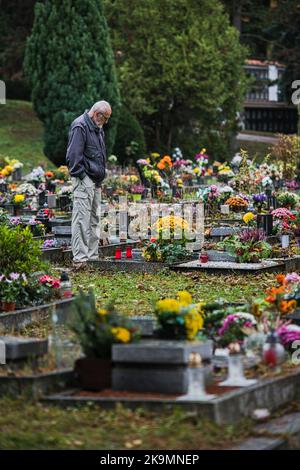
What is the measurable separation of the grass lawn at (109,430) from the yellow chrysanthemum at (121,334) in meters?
0.53

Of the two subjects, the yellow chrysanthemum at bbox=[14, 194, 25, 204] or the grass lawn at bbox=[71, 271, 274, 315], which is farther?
the yellow chrysanthemum at bbox=[14, 194, 25, 204]

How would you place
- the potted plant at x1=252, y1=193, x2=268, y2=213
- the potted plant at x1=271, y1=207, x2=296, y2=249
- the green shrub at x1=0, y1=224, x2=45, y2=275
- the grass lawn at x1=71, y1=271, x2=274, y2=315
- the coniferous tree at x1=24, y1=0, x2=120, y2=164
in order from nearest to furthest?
the green shrub at x1=0, y1=224, x2=45, y2=275 → the grass lawn at x1=71, y1=271, x2=274, y2=315 → the potted plant at x1=271, y1=207, x2=296, y2=249 → the potted plant at x1=252, y1=193, x2=268, y2=213 → the coniferous tree at x1=24, y1=0, x2=120, y2=164

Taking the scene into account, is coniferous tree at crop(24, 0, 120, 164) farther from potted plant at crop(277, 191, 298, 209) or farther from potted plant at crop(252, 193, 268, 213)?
potted plant at crop(252, 193, 268, 213)

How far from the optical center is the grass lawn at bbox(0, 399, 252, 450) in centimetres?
813

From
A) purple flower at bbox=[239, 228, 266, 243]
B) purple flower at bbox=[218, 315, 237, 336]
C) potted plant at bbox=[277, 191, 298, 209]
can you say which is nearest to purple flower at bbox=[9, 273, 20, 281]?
purple flower at bbox=[218, 315, 237, 336]

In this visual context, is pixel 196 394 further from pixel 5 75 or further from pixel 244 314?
pixel 5 75

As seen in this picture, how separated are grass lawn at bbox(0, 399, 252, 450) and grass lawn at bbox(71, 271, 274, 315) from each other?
436cm

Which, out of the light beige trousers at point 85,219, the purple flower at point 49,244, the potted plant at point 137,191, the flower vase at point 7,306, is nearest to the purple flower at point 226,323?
the flower vase at point 7,306

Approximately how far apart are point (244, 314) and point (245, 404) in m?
1.69

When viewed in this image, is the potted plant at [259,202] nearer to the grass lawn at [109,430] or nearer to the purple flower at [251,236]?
the purple flower at [251,236]

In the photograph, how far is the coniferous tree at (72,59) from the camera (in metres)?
41.6

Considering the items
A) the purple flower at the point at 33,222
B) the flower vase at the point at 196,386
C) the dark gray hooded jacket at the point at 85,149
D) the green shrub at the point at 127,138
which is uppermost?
the green shrub at the point at 127,138

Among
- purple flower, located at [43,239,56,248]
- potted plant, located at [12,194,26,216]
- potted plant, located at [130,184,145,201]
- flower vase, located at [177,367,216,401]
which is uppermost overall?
potted plant, located at [130,184,145,201]

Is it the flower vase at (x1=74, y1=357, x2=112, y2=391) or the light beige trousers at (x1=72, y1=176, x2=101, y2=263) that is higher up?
the light beige trousers at (x1=72, y1=176, x2=101, y2=263)
